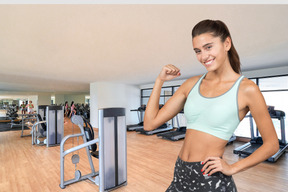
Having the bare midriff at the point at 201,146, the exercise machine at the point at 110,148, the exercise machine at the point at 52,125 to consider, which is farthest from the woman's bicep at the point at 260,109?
the exercise machine at the point at 52,125

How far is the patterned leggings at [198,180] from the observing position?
1.87 ft

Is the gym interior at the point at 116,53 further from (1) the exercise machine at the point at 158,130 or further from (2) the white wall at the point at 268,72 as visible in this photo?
(1) the exercise machine at the point at 158,130

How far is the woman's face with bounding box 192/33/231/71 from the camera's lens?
55 centimetres

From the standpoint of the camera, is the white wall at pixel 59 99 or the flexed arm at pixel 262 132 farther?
the white wall at pixel 59 99

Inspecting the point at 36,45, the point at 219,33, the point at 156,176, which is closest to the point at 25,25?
the point at 36,45

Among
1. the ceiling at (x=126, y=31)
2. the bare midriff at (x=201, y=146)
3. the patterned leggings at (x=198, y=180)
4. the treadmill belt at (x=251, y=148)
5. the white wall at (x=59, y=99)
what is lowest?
the treadmill belt at (x=251, y=148)

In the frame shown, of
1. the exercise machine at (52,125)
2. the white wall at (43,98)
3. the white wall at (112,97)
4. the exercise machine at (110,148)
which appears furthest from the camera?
the white wall at (43,98)

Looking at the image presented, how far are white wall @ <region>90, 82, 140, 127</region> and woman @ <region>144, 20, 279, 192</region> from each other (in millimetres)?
6584

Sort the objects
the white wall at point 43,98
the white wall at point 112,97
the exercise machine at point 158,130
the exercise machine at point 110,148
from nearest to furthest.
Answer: the exercise machine at point 110,148, the exercise machine at point 158,130, the white wall at point 112,97, the white wall at point 43,98

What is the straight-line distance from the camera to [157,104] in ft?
2.28

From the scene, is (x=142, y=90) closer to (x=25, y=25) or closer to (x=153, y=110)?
(x=25, y=25)

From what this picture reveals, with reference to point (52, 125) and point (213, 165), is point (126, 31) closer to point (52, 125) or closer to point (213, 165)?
point (213, 165)

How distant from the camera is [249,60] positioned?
3801mm

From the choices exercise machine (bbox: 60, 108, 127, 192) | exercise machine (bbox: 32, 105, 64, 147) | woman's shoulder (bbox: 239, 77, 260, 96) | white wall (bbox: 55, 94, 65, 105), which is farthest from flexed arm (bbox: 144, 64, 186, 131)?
white wall (bbox: 55, 94, 65, 105)
